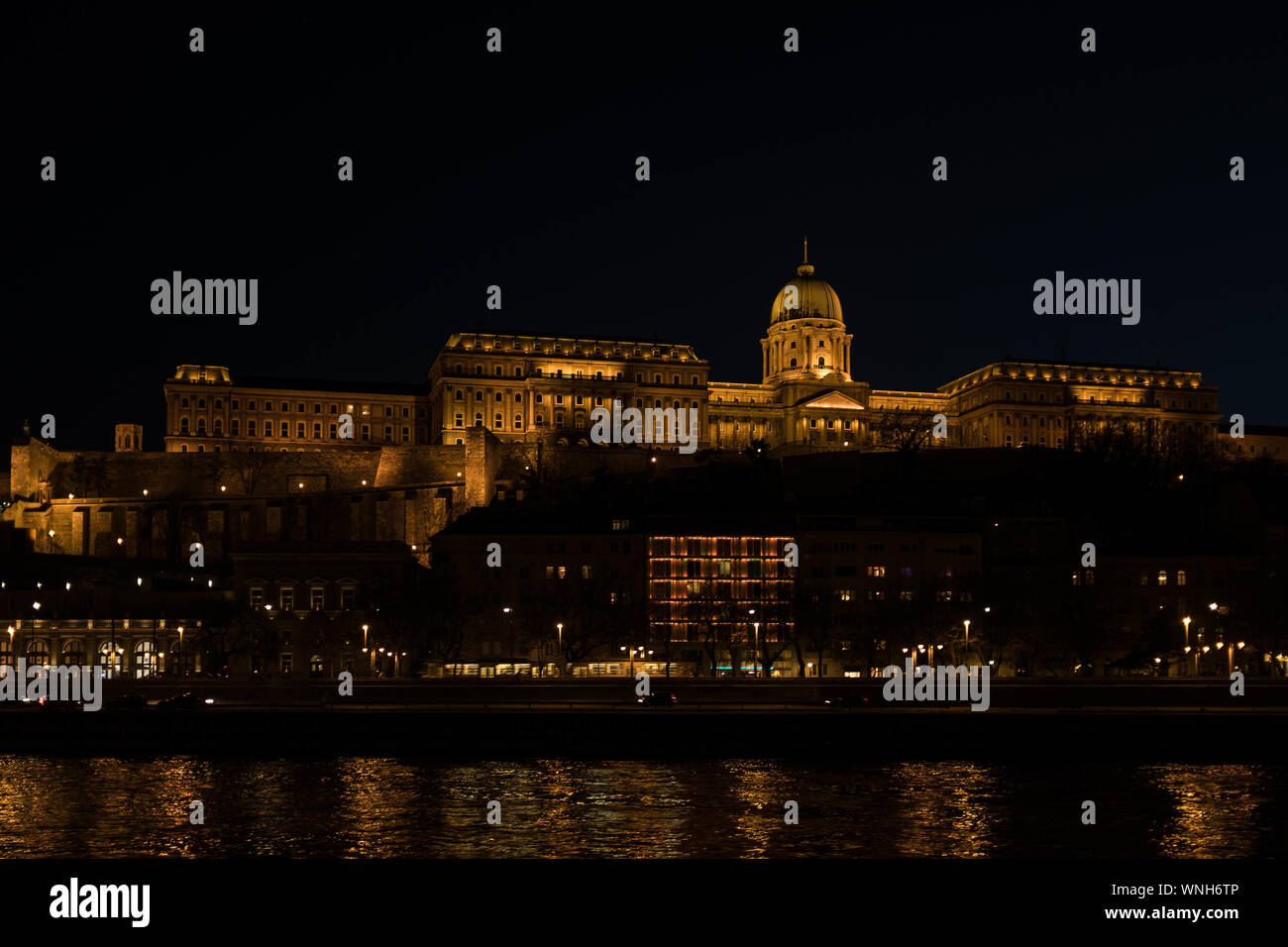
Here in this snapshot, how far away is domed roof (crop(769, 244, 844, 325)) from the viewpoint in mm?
158625

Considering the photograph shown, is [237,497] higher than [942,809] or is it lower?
→ higher

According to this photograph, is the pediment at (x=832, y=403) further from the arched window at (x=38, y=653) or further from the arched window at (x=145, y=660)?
the arched window at (x=38, y=653)

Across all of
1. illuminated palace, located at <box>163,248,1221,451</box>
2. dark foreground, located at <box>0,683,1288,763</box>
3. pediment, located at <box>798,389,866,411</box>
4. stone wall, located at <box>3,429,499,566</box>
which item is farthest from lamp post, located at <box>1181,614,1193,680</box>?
pediment, located at <box>798,389,866,411</box>

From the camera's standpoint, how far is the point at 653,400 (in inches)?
5458

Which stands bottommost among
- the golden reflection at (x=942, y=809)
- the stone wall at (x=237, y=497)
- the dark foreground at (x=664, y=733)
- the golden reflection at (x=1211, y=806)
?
the golden reflection at (x=1211, y=806)

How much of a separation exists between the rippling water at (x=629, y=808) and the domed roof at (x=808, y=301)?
380 ft

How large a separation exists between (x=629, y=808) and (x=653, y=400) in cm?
10206

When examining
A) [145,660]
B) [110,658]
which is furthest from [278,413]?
[110,658]

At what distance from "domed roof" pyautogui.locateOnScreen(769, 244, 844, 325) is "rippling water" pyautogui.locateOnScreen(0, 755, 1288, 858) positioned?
116 metres

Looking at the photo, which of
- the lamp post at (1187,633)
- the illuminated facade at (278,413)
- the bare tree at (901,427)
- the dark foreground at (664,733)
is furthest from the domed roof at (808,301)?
the dark foreground at (664,733)

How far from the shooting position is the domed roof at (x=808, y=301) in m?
159

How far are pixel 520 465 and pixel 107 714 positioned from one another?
5682 centimetres

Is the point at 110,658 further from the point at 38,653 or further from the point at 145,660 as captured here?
the point at 38,653
